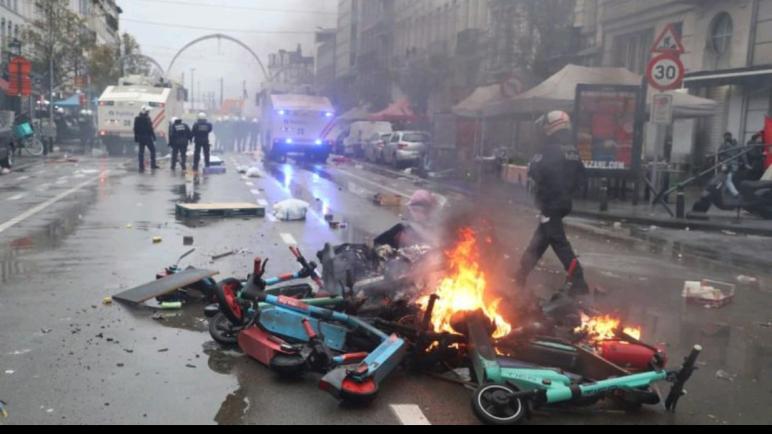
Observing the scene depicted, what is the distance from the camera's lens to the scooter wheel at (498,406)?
152 inches

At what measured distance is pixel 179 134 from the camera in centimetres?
2262

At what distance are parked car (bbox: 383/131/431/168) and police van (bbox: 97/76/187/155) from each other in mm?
10336

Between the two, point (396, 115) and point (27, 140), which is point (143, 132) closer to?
point (27, 140)

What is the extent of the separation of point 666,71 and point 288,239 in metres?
8.05

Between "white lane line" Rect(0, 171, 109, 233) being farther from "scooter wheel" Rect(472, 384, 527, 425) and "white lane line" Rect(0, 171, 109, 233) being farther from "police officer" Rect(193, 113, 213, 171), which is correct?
"scooter wheel" Rect(472, 384, 527, 425)

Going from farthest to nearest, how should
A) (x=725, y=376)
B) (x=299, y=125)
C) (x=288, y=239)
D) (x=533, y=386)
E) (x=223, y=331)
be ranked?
1. (x=299, y=125)
2. (x=288, y=239)
3. (x=223, y=331)
4. (x=725, y=376)
5. (x=533, y=386)

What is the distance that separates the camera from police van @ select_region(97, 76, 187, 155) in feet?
101

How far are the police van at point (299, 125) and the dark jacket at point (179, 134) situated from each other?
729 centimetres

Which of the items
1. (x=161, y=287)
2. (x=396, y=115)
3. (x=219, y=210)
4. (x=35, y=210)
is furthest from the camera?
(x=396, y=115)

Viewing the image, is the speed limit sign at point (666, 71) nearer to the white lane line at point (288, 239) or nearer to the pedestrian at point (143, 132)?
the white lane line at point (288, 239)

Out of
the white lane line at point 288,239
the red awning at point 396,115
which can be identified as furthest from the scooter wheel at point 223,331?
the red awning at point 396,115

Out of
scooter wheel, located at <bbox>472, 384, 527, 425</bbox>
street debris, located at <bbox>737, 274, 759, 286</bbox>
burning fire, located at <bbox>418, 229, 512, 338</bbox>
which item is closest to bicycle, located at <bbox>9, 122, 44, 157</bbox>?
burning fire, located at <bbox>418, 229, 512, 338</bbox>

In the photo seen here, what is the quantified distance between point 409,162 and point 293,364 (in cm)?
2461

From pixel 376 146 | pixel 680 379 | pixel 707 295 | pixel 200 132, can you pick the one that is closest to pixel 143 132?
pixel 200 132
